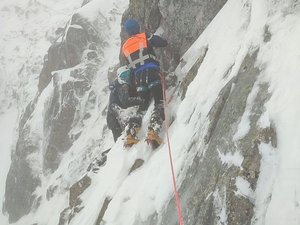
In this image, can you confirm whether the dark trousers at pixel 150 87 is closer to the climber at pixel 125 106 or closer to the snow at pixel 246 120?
the climber at pixel 125 106

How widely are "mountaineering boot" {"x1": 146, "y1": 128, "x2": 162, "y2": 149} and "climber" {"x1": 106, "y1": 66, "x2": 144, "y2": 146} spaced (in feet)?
3.02

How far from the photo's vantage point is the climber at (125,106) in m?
9.30

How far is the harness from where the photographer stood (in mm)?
9578

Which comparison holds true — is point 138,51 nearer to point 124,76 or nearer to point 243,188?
point 124,76

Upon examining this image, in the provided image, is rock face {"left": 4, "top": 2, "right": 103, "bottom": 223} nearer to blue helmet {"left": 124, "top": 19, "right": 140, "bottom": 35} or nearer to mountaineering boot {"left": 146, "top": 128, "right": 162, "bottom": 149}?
blue helmet {"left": 124, "top": 19, "right": 140, "bottom": 35}

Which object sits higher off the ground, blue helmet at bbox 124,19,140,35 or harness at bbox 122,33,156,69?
blue helmet at bbox 124,19,140,35

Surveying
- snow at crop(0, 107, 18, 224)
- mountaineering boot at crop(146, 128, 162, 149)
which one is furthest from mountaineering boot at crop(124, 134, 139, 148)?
snow at crop(0, 107, 18, 224)

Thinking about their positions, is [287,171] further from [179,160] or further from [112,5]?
[112,5]

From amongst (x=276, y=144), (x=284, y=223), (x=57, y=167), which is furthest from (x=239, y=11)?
(x=57, y=167)

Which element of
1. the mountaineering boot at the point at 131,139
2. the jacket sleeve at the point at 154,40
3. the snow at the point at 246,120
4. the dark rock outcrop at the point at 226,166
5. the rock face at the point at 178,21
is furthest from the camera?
the rock face at the point at 178,21

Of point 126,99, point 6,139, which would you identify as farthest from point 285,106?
point 6,139

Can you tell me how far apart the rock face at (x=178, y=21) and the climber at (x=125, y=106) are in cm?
153

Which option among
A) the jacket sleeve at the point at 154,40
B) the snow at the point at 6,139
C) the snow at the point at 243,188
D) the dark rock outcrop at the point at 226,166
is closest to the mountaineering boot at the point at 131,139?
the jacket sleeve at the point at 154,40

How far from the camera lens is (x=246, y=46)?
6410mm
